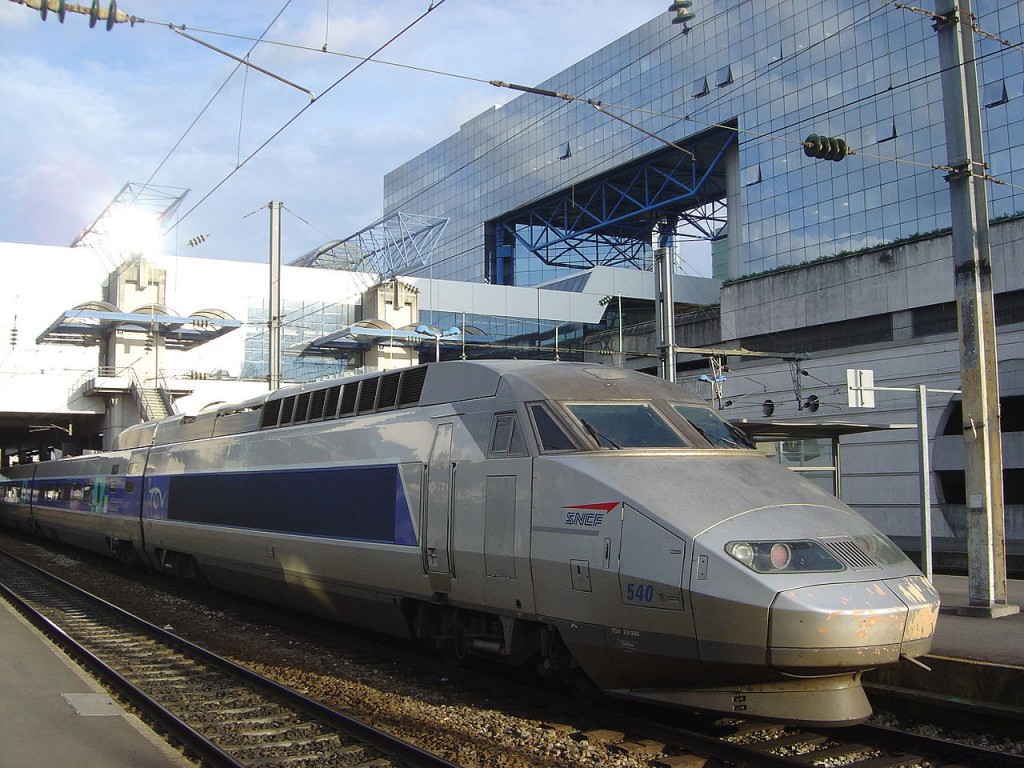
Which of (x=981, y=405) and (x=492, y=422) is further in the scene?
(x=981, y=405)

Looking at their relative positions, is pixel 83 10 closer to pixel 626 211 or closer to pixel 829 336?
pixel 829 336

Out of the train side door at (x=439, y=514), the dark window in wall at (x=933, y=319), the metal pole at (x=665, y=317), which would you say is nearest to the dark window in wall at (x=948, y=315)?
the dark window in wall at (x=933, y=319)

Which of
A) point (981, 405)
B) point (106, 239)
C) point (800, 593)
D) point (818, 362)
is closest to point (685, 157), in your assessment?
point (818, 362)

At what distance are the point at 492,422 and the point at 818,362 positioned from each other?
23.6m

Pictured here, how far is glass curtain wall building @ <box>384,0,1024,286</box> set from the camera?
36.1 m

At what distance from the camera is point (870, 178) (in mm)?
38375

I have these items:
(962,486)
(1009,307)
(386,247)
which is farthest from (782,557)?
(386,247)

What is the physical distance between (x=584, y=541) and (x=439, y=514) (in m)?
2.36

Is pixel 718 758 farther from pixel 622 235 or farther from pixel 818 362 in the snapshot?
pixel 622 235

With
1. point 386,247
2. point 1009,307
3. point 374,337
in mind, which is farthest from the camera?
point 386,247

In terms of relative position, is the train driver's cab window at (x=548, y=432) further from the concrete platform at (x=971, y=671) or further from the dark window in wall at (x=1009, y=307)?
the dark window in wall at (x=1009, y=307)

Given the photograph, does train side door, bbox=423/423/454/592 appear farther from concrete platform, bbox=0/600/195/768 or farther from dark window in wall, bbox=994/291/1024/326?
dark window in wall, bbox=994/291/1024/326

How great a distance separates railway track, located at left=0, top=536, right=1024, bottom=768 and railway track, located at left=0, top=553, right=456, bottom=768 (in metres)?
0.41

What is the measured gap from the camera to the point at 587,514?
8.06m
